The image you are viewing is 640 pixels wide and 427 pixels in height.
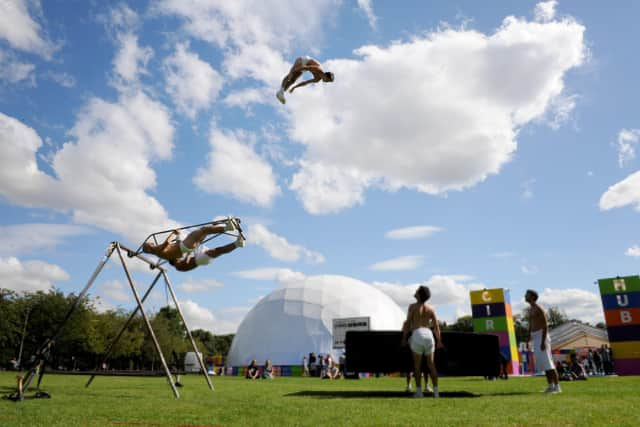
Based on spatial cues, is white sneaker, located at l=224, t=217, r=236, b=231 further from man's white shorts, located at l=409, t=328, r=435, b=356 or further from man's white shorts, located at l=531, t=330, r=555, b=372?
man's white shorts, located at l=531, t=330, r=555, b=372

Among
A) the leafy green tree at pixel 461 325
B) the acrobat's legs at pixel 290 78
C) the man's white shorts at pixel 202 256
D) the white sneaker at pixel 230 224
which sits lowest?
the man's white shorts at pixel 202 256

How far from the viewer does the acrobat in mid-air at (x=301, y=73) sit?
8.60 metres

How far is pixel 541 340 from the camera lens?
9.48 m

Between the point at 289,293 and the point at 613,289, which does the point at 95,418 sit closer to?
the point at 613,289

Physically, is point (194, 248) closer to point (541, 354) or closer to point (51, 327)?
point (541, 354)

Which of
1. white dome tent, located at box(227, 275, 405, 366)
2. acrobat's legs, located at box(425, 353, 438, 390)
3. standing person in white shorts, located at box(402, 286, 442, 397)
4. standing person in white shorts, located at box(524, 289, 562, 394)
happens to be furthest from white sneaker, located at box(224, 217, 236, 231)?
white dome tent, located at box(227, 275, 405, 366)

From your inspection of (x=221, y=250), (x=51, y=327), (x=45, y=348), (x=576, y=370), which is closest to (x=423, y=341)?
(x=221, y=250)

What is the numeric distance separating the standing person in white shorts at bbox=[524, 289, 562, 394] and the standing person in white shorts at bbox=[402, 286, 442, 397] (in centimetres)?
225

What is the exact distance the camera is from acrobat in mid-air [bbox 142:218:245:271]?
919cm

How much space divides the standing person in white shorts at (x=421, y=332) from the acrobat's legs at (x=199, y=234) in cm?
405

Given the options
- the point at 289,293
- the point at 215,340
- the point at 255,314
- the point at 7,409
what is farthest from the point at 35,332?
the point at 215,340

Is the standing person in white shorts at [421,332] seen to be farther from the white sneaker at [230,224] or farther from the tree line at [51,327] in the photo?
the tree line at [51,327]

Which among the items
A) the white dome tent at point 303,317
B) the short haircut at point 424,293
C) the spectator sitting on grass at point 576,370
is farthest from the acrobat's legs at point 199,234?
the white dome tent at point 303,317

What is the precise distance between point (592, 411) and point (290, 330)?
3687 cm
